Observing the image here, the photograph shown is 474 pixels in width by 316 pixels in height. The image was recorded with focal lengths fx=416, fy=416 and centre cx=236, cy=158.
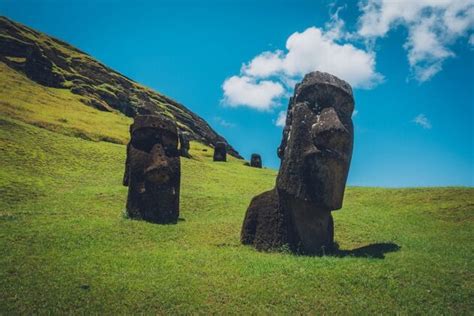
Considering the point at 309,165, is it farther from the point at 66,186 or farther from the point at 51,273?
the point at 66,186

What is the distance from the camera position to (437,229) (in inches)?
674

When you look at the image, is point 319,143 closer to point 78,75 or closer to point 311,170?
point 311,170

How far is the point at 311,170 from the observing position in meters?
11.9

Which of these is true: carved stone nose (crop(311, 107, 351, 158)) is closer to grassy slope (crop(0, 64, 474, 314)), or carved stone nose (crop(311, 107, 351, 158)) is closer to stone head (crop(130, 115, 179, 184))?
grassy slope (crop(0, 64, 474, 314))

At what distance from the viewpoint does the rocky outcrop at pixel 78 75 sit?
87.1 metres

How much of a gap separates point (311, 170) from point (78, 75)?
105 meters

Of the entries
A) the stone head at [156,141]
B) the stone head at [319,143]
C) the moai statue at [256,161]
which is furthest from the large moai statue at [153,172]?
the moai statue at [256,161]

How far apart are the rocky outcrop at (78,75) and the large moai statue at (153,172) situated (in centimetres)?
6836

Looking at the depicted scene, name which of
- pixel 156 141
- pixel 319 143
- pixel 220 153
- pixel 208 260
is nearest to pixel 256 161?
pixel 220 153

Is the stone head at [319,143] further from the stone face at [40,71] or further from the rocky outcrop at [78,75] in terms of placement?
the stone face at [40,71]

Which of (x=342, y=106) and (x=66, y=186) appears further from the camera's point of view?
(x=66, y=186)

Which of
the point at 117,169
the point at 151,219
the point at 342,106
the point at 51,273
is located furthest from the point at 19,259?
the point at 117,169

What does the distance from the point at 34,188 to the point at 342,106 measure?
16.8 m

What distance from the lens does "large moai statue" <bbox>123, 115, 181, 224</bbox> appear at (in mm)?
16812
